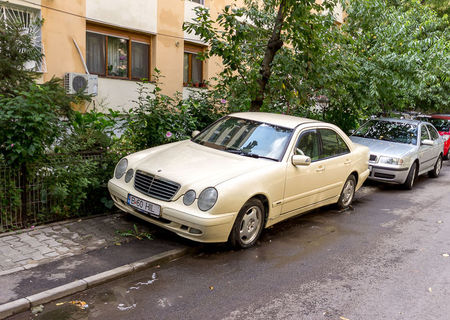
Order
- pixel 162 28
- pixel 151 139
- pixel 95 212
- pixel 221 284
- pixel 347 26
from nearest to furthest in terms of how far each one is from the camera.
A: pixel 221 284, pixel 95 212, pixel 151 139, pixel 347 26, pixel 162 28

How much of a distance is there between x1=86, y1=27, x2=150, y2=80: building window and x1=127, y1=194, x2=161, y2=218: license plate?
8.05 metres

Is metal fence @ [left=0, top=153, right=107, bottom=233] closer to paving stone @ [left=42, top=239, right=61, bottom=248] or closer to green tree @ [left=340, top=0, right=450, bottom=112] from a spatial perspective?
paving stone @ [left=42, top=239, right=61, bottom=248]

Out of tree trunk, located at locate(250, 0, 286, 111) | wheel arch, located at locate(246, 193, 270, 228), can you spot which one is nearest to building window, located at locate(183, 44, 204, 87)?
tree trunk, located at locate(250, 0, 286, 111)

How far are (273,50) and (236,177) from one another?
186 inches

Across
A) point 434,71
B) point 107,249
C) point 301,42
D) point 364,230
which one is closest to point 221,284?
point 107,249

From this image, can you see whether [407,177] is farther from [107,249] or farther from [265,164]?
[107,249]

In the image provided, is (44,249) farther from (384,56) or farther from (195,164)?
(384,56)

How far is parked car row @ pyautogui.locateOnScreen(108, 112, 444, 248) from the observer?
502 cm

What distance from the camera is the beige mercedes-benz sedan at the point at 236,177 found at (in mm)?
5008

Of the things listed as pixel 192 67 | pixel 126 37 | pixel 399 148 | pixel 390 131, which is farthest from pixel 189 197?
pixel 192 67

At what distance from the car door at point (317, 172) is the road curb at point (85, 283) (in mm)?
1700

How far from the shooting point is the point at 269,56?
910 cm

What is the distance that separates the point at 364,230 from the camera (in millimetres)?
6766

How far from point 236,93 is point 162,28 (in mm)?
5294
